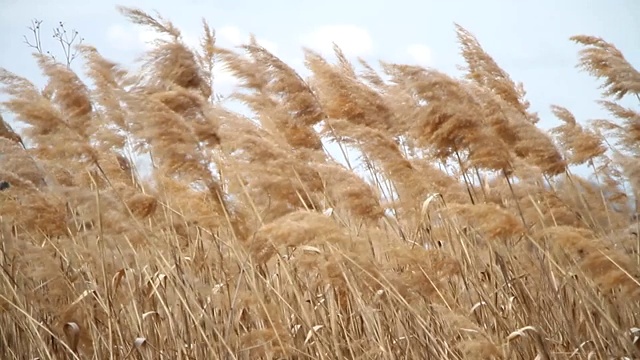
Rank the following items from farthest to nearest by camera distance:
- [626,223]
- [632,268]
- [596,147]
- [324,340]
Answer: [596,147]
[626,223]
[324,340]
[632,268]

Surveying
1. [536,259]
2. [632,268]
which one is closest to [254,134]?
[536,259]

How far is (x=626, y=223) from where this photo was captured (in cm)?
461

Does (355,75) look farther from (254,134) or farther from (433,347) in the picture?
(433,347)

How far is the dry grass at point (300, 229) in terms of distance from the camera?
3600 mm

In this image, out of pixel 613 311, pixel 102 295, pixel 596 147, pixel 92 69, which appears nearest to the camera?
pixel 613 311

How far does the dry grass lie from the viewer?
3.60m

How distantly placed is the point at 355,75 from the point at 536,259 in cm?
176

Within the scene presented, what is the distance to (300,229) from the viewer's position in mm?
3154

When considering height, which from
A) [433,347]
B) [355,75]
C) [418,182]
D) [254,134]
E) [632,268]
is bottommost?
[433,347]

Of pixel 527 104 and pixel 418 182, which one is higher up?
pixel 527 104

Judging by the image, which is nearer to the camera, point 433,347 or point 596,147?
point 433,347

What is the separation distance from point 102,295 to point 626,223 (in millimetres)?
2530

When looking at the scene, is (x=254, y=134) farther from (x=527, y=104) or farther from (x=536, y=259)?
(x=527, y=104)

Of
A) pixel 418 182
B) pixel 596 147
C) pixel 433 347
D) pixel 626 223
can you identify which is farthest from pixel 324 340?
pixel 596 147
